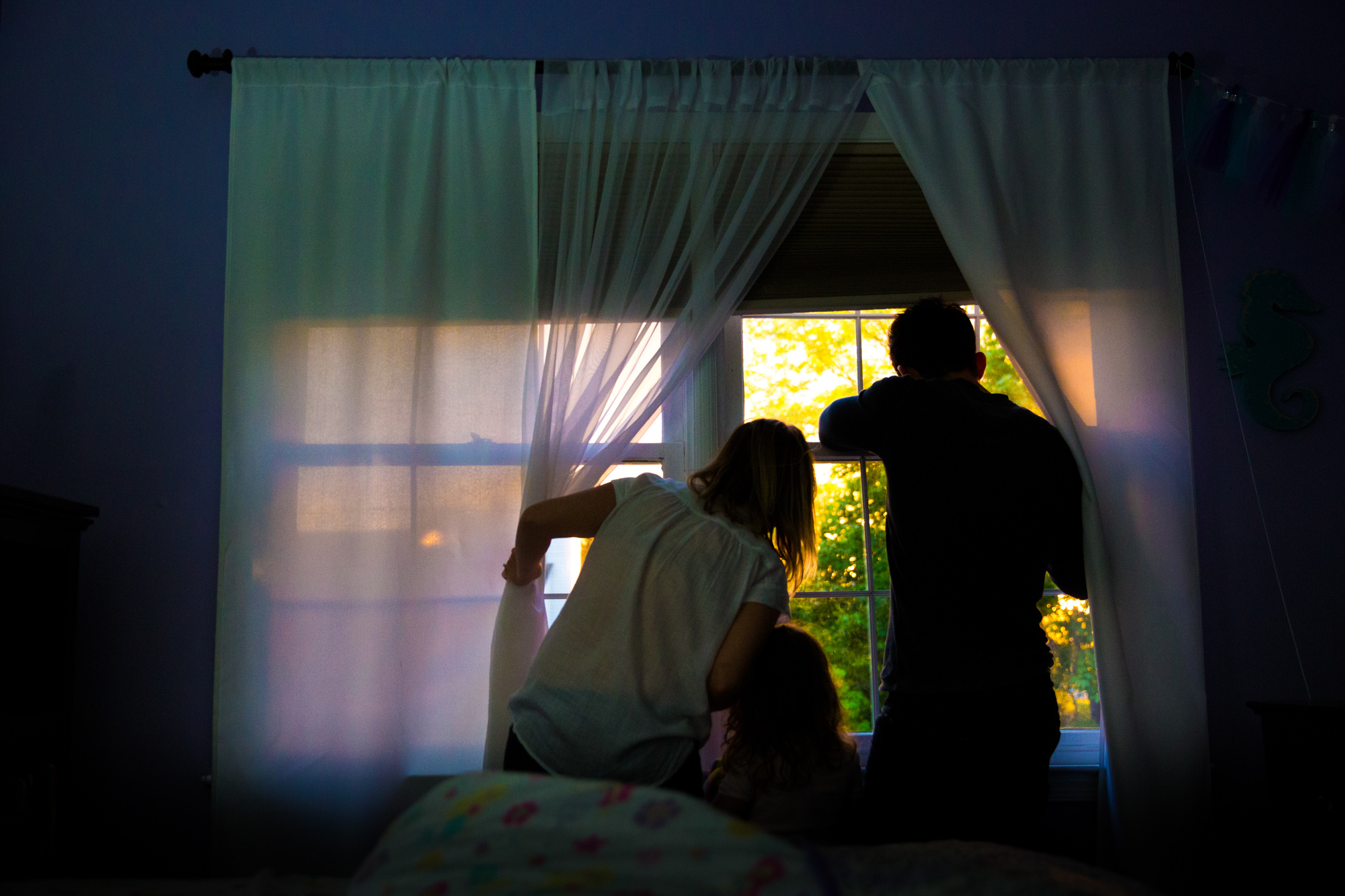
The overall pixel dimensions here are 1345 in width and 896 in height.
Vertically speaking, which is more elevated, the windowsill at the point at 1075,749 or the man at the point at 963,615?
the man at the point at 963,615

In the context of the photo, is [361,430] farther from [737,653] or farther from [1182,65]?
[1182,65]

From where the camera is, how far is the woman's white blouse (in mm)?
1688

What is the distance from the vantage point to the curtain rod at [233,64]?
2.46m

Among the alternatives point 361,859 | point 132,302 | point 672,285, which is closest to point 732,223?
point 672,285

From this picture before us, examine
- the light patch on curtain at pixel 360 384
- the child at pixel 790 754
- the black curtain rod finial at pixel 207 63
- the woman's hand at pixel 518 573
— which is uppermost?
the black curtain rod finial at pixel 207 63

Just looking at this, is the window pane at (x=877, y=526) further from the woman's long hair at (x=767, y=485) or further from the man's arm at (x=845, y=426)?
the woman's long hair at (x=767, y=485)

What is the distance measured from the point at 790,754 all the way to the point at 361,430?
133 centimetres

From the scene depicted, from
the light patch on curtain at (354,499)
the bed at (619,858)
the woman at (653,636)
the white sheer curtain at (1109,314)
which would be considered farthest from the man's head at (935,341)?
the light patch on curtain at (354,499)

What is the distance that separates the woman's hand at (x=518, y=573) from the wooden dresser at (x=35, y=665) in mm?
990

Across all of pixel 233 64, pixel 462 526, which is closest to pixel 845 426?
pixel 462 526

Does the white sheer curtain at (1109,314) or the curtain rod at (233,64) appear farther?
the curtain rod at (233,64)

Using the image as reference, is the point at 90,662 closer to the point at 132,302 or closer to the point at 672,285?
the point at 132,302

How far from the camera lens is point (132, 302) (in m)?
2.50

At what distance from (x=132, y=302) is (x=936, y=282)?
2195 mm
